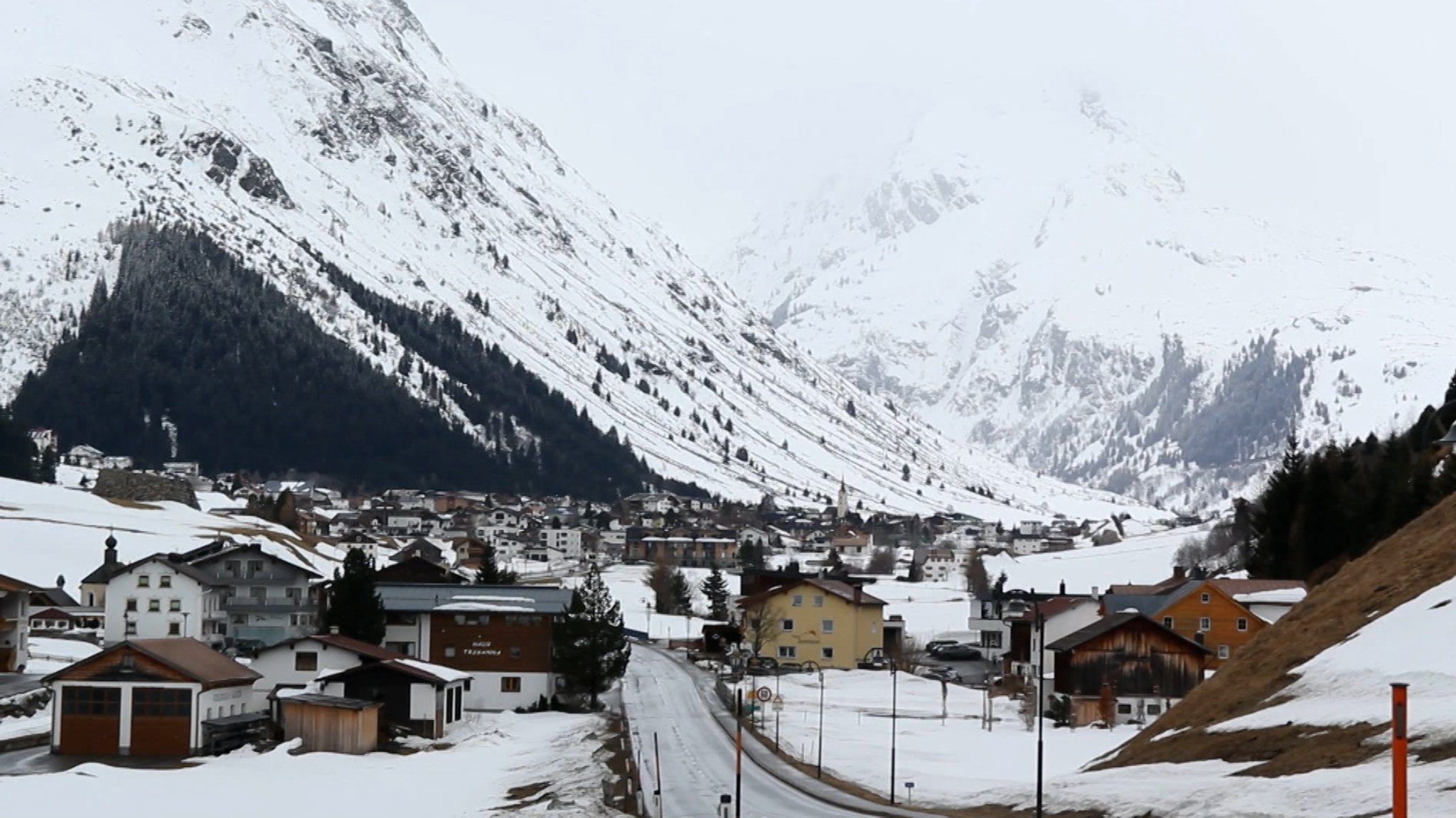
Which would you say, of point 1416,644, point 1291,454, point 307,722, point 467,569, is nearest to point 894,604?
point 467,569

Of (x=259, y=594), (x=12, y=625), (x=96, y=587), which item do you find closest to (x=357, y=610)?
(x=12, y=625)

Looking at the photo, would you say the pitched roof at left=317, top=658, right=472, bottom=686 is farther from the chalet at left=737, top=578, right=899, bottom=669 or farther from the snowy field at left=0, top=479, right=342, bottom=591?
the snowy field at left=0, top=479, right=342, bottom=591

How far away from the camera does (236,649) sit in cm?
11081

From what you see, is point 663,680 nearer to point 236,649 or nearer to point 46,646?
point 236,649

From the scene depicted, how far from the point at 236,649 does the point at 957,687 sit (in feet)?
140

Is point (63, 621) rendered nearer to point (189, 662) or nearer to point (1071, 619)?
point (189, 662)

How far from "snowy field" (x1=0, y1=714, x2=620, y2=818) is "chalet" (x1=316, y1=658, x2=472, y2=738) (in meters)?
2.72

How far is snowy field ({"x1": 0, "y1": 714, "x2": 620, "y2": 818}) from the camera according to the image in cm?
5609

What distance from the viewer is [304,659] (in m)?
84.0

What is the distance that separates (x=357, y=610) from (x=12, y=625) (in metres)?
16.8

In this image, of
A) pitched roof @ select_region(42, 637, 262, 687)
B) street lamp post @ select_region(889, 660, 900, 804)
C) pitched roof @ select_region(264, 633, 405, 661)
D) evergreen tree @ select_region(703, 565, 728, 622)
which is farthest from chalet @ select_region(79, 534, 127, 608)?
street lamp post @ select_region(889, 660, 900, 804)

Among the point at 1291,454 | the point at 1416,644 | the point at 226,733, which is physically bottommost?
the point at 226,733

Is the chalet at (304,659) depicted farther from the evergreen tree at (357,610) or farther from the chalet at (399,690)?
the evergreen tree at (357,610)

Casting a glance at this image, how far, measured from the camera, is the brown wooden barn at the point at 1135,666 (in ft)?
288
